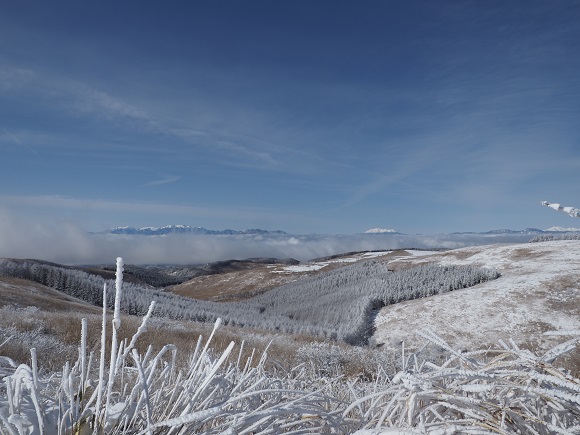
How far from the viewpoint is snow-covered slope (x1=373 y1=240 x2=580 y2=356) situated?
17547 mm

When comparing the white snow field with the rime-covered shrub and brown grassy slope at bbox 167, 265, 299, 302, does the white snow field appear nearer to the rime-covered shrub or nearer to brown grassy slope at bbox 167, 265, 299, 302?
the rime-covered shrub

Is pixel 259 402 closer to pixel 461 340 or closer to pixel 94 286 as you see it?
pixel 461 340

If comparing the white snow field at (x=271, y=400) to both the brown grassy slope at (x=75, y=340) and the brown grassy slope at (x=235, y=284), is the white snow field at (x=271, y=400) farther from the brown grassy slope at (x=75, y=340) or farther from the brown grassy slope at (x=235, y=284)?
the brown grassy slope at (x=235, y=284)

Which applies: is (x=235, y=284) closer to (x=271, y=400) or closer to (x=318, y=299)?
(x=318, y=299)

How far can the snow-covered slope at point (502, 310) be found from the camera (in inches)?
691

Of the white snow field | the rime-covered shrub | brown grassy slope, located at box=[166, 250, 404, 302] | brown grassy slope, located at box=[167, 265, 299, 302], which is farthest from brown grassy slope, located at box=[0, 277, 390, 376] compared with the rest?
brown grassy slope, located at box=[166, 250, 404, 302]

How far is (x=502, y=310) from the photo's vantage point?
19266 millimetres

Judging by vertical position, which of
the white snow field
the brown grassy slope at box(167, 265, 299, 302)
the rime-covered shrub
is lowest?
the brown grassy slope at box(167, 265, 299, 302)

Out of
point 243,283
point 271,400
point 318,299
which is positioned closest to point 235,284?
point 243,283

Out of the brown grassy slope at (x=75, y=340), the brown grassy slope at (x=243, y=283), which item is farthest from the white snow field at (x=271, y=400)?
the brown grassy slope at (x=243, y=283)

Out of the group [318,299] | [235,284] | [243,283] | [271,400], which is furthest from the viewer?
[235,284]

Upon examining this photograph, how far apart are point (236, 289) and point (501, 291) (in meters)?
50.3

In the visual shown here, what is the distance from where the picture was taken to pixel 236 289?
67.1m

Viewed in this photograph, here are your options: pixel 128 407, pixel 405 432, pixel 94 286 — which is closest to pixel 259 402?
pixel 128 407
